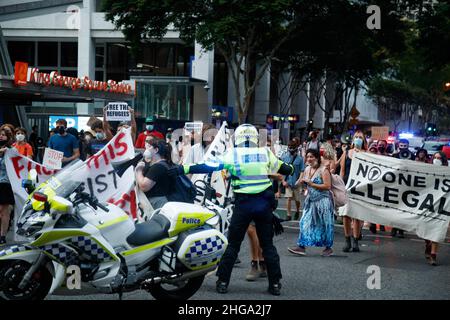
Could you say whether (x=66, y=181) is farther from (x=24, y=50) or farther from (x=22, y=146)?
(x=24, y=50)

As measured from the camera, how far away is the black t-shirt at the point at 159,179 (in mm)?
8609

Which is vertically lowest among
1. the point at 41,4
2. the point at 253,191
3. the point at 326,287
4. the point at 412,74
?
the point at 326,287

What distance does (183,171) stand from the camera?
26.8ft

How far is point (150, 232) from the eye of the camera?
24.2 feet

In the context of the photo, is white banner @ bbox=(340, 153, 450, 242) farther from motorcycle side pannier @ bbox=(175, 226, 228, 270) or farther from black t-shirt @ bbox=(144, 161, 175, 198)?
motorcycle side pannier @ bbox=(175, 226, 228, 270)

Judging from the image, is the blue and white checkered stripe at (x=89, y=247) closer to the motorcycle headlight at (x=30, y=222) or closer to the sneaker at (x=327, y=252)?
the motorcycle headlight at (x=30, y=222)

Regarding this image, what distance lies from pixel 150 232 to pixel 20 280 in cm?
121

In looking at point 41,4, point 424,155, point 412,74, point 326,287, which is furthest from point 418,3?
point 41,4

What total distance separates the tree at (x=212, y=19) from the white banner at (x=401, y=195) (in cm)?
1535

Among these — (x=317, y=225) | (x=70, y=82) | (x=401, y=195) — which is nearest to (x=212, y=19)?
(x=70, y=82)

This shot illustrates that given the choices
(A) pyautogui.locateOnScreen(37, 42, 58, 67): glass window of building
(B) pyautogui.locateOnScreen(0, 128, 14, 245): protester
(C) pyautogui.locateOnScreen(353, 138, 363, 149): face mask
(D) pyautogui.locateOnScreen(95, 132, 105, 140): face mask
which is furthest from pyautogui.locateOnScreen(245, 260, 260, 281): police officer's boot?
(A) pyautogui.locateOnScreen(37, 42, 58, 67): glass window of building
